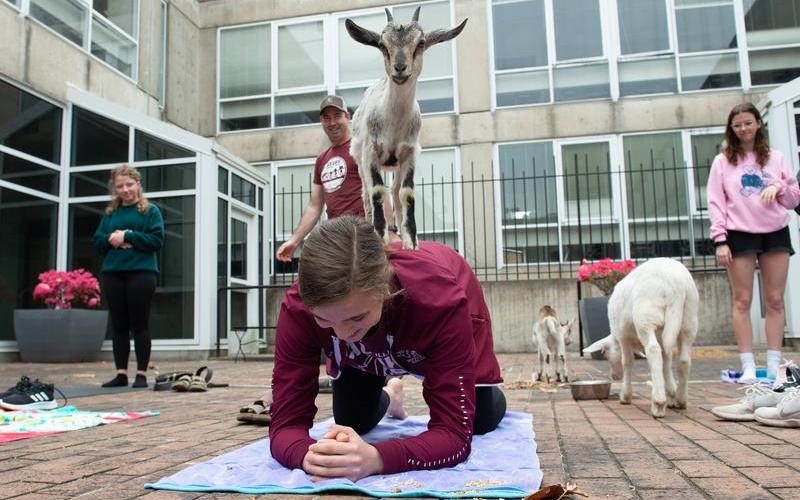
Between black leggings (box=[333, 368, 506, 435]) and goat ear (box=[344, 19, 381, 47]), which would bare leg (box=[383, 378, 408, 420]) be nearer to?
black leggings (box=[333, 368, 506, 435])

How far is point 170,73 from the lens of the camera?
1512cm

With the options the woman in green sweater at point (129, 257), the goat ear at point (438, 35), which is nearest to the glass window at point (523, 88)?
the woman in green sweater at point (129, 257)

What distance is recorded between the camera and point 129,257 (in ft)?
20.0

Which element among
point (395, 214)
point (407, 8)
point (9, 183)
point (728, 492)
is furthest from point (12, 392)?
point (407, 8)

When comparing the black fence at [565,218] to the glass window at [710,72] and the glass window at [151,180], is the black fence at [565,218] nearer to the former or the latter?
the glass window at [710,72]

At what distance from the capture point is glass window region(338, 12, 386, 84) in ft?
51.1

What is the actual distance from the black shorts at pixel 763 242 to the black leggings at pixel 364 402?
3154 mm

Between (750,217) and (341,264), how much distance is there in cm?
437

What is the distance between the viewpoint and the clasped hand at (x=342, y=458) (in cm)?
217

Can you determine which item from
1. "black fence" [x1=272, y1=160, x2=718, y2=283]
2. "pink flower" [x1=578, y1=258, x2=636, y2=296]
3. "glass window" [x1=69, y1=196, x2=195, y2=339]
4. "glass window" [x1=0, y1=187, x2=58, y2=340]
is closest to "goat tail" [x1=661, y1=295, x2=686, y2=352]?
"pink flower" [x1=578, y1=258, x2=636, y2=296]

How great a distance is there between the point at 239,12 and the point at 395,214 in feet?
49.4

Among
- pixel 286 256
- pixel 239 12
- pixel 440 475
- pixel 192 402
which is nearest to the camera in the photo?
pixel 440 475

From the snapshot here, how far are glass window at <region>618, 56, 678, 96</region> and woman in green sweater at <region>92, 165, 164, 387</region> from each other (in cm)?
1128

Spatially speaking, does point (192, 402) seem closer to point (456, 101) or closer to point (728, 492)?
point (728, 492)
